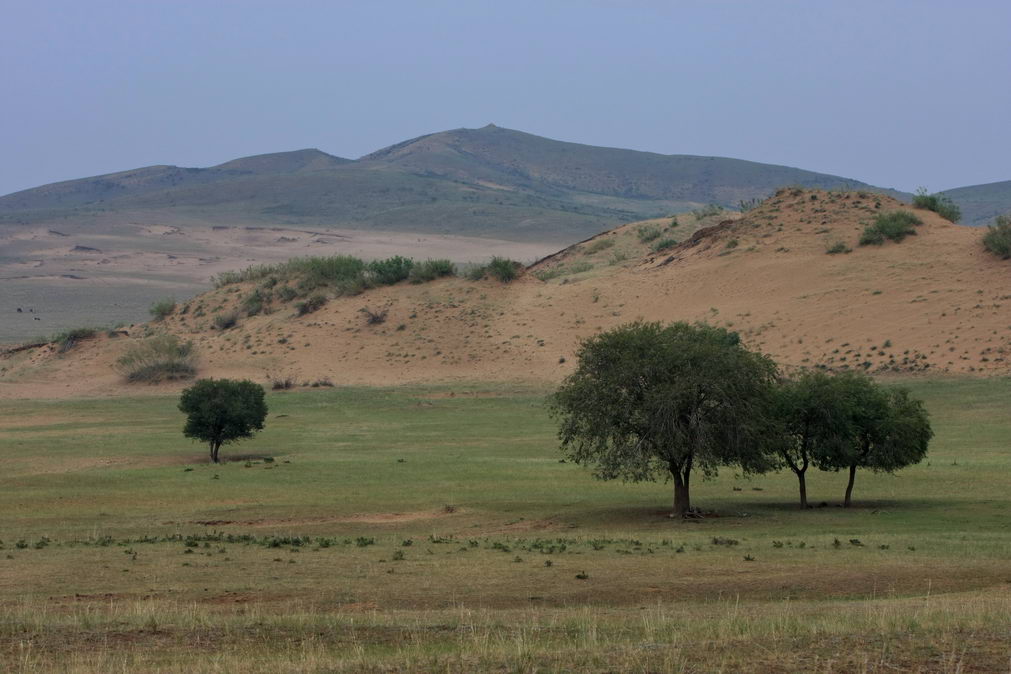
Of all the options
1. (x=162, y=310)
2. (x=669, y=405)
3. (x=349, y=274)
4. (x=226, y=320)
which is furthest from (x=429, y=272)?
(x=669, y=405)

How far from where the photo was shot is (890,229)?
271 ft

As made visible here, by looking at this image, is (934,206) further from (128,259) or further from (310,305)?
(128,259)

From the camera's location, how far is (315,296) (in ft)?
309

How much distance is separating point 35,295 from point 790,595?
421 feet

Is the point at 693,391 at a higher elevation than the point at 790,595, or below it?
higher

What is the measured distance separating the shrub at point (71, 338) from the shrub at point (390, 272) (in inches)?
817

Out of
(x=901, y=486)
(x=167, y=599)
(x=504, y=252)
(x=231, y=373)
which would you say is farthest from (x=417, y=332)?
(x=504, y=252)

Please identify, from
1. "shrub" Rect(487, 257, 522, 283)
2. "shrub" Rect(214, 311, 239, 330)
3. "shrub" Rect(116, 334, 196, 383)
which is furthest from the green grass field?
"shrub" Rect(487, 257, 522, 283)

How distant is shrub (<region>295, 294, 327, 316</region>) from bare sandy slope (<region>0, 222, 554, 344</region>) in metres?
30.7

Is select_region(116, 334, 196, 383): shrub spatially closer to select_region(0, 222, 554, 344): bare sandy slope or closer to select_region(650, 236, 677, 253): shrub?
select_region(0, 222, 554, 344): bare sandy slope

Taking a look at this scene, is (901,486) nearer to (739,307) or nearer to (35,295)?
(739,307)

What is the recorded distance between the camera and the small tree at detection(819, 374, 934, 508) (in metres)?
33.2

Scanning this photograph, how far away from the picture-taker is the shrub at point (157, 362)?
80.1 m

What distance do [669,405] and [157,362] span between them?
2159 inches
